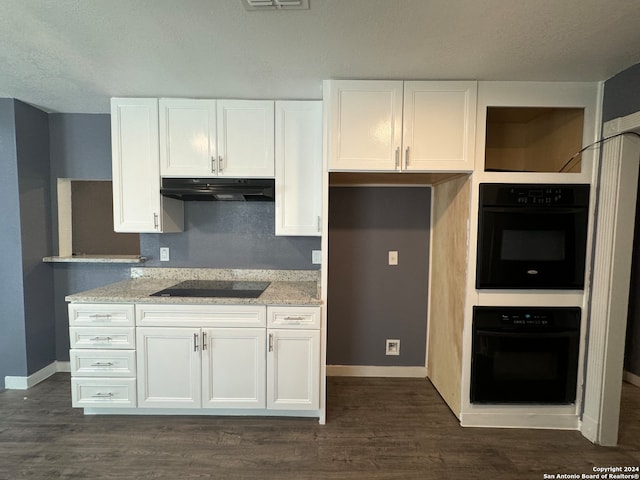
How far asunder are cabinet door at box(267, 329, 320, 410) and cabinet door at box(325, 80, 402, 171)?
1234mm

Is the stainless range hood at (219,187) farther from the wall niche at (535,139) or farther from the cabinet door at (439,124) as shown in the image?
the wall niche at (535,139)

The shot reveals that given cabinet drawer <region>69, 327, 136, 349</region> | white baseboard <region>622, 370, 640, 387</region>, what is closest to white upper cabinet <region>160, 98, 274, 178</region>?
cabinet drawer <region>69, 327, 136, 349</region>

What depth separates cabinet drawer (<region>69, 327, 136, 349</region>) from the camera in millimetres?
A: 2193

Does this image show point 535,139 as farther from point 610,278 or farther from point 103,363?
point 103,363

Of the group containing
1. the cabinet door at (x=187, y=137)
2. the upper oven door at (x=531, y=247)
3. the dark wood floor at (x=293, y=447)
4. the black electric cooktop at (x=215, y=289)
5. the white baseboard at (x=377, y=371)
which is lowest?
the dark wood floor at (x=293, y=447)

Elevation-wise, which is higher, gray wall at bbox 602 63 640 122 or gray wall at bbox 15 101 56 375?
gray wall at bbox 602 63 640 122

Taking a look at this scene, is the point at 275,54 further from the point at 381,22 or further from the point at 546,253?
the point at 546,253

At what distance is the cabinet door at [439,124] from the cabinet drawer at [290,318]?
48.8 inches

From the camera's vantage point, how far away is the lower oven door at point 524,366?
2135mm

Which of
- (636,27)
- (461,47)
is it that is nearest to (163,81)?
(461,47)

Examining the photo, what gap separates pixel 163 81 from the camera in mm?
2141

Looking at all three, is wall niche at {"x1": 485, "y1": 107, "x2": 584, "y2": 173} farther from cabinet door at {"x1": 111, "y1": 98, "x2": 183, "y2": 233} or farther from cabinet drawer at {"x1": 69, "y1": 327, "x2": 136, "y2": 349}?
cabinet drawer at {"x1": 69, "y1": 327, "x2": 136, "y2": 349}

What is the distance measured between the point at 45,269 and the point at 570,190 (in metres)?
4.31

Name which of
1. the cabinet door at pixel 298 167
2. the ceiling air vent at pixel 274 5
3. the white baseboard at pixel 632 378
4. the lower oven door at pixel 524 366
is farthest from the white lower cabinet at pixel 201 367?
the white baseboard at pixel 632 378
